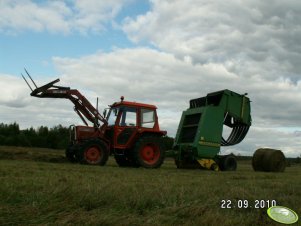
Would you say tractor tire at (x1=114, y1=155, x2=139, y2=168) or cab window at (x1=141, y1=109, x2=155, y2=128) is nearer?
cab window at (x1=141, y1=109, x2=155, y2=128)

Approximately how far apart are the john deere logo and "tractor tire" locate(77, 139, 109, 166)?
9.37 meters

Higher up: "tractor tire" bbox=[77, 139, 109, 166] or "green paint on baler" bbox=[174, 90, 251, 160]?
"green paint on baler" bbox=[174, 90, 251, 160]

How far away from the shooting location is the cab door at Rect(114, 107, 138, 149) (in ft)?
47.9

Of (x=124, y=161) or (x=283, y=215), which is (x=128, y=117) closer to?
(x=124, y=161)

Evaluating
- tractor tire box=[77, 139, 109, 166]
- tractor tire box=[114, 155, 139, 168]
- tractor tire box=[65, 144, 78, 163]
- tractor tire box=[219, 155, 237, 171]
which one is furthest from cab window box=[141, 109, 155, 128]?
tractor tire box=[219, 155, 237, 171]

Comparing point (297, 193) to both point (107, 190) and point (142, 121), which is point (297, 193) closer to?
point (107, 190)

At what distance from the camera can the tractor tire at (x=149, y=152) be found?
14391 millimetres

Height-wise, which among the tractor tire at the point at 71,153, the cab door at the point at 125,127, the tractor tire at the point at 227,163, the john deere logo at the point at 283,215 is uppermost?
the cab door at the point at 125,127

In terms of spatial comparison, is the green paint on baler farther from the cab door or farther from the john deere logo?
the john deere logo

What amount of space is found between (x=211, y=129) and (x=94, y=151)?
4.29 meters

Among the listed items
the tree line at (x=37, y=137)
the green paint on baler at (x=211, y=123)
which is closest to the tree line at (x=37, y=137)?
the tree line at (x=37, y=137)

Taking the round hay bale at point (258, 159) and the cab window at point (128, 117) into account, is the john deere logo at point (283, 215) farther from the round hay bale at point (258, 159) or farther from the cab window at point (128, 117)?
the round hay bale at point (258, 159)

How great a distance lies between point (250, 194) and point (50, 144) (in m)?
33.9

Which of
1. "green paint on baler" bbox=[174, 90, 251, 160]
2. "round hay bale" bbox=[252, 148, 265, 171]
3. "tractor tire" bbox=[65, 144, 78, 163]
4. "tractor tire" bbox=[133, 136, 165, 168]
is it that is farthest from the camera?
"round hay bale" bbox=[252, 148, 265, 171]
